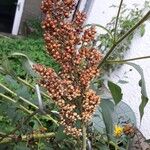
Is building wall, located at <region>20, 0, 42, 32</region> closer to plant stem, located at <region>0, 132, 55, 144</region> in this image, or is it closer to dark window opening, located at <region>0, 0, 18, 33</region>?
dark window opening, located at <region>0, 0, 18, 33</region>

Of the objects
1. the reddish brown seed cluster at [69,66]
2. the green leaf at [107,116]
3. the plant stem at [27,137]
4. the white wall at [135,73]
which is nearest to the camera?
the reddish brown seed cluster at [69,66]

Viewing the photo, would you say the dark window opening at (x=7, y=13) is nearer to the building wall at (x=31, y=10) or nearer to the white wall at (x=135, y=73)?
the building wall at (x=31, y=10)

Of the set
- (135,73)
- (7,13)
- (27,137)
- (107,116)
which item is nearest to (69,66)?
(107,116)

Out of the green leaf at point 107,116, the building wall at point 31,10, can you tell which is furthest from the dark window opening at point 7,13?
the green leaf at point 107,116

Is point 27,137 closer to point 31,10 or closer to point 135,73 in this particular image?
point 135,73

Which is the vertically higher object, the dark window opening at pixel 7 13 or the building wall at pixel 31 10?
the building wall at pixel 31 10
